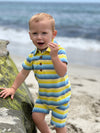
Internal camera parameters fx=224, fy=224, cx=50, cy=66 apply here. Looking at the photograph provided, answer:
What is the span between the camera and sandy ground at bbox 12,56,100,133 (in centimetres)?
276

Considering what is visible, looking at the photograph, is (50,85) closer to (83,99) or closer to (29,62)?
(29,62)

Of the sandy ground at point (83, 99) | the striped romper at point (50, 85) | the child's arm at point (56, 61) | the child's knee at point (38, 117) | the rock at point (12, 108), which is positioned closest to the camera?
the rock at point (12, 108)

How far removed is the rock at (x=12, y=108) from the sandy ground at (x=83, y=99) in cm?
64

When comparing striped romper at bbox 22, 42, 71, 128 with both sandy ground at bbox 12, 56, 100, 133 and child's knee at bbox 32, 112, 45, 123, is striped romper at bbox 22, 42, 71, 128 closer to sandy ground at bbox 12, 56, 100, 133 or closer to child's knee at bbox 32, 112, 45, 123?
child's knee at bbox 32, 112, 45, 123

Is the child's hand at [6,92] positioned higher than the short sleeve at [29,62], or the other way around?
the short sleeve at [29,62]

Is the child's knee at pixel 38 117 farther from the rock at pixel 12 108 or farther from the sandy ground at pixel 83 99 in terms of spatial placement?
the sandy ground at pixel 83 99

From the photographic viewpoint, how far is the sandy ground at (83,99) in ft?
9.04

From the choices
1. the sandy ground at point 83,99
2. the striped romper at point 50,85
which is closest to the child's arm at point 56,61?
the striped romper at point 50,85

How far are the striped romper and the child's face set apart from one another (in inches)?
3.7

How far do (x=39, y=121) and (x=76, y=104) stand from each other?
Result: 1.38 metres

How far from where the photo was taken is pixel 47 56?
195 centimetres

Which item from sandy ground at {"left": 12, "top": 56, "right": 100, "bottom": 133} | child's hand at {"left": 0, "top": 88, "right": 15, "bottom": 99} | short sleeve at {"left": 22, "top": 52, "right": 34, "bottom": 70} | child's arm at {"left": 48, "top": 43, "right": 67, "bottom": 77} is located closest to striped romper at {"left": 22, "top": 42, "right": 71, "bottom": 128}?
short sleeve at {"left": 22, "top": 52, "right": 34, "bottom": 70}

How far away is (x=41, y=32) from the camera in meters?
1.85

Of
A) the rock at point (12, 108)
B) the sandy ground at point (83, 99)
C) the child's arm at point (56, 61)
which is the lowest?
the sandy ground at point (83, 99)
